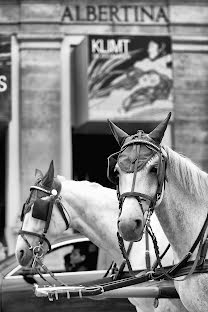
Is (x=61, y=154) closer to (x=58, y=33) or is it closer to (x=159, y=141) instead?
(x=58, y=33)

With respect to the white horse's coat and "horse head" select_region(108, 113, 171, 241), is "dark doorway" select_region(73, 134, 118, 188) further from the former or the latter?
"horse head" select_region(108, 113, 171, 241)

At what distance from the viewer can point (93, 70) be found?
15.8 m

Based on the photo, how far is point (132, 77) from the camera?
16125 millimetres

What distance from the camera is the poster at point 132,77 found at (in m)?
15.9

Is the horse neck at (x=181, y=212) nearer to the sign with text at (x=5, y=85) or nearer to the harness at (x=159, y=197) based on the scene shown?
the harness at (x=159, y=197)

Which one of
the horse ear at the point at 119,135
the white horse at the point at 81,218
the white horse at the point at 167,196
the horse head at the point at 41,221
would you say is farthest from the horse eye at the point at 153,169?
the horse head at the point at 41,221

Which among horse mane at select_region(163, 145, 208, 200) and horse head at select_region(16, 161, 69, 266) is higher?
horse mane at select_region(163, 145, 208, 200)

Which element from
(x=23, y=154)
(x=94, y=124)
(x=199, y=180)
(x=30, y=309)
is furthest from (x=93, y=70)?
(x=199, y=180)

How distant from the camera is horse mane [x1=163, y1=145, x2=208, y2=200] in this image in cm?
485

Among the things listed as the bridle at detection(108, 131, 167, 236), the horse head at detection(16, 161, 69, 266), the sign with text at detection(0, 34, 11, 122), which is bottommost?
the horse head at detection(16, 161, 69, 266)

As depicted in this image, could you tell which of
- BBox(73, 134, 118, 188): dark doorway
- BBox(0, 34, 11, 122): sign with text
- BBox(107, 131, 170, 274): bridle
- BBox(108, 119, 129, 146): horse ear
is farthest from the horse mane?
BBox(73, 134, 118, 188): dark doorway

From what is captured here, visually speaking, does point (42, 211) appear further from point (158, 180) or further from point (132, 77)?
point (132, 77)

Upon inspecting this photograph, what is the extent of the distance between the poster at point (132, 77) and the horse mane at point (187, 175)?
1089 cm

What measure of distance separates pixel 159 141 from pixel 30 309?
3868 millimetres
